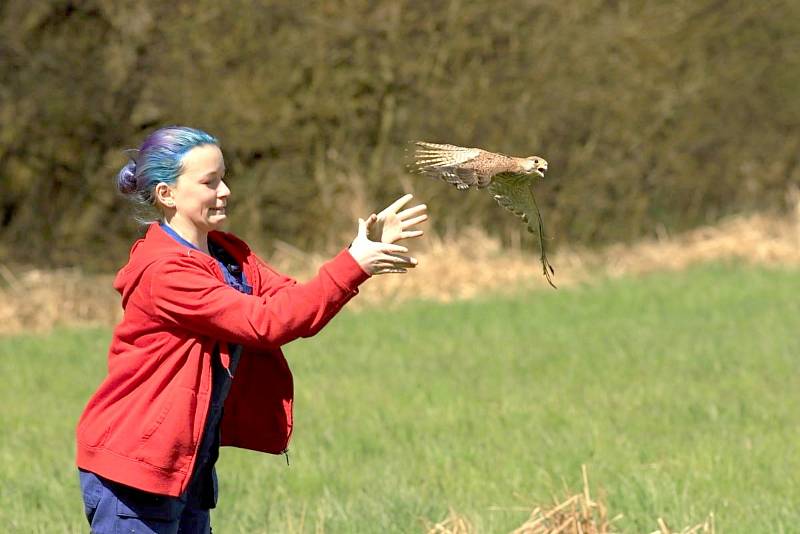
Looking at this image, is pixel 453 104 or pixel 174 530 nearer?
pixel 174 530

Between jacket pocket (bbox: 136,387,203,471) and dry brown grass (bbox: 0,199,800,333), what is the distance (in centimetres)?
776

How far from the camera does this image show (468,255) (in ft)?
46.0

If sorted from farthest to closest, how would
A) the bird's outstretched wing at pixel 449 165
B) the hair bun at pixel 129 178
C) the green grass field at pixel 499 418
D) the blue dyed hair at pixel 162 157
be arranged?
the green grass field at pixel 499 418 < the hair bun at pixel 129 178 < the blue dyed hair at pixel 162 157 < the bird's outstretched wing at pixel 449 165

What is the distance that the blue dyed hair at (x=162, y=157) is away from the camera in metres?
4.11

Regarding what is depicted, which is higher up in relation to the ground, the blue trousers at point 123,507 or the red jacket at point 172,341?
the red jacket at point 172,341

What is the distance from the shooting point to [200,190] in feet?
13.5

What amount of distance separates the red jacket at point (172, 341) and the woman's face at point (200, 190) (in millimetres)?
98

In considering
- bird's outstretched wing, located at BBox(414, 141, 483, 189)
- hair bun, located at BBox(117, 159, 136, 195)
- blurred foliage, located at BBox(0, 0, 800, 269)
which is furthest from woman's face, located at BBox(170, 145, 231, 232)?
blurred foliage, located at BBox(0, 0, 800, 269)

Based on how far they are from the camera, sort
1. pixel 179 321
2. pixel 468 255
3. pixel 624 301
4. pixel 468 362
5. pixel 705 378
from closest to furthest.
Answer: pixel 179 321 → pixel 705 378 → pixel 468 362 → pixel 624 301 → pixel 468 255

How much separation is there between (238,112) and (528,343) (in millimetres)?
4340

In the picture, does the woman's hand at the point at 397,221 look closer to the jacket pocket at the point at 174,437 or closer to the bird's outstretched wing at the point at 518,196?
the bird's outstretched wing at the point at 518,196

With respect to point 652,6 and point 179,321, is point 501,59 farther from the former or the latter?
point 179,321

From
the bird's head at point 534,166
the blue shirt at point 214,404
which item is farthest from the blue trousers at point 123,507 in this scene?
the bird's head at point 534,166

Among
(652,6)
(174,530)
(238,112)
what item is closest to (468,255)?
(238,112)
